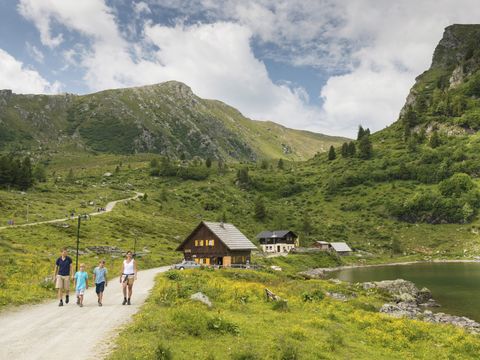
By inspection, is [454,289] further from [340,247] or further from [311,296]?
[340,247]

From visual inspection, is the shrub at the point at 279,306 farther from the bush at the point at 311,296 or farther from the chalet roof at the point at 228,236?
the chalet roof at the point at 228,236

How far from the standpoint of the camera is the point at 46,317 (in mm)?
21172

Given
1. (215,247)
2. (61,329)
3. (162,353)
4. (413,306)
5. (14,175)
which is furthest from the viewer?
(14,175)

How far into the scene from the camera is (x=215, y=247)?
274 ft

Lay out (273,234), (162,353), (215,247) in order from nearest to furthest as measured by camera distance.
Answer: (162,353) < (215,247) < (273,234)

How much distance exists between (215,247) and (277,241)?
62771 mm

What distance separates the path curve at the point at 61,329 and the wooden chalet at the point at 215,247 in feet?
182

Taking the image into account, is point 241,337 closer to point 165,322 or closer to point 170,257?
point 165,322

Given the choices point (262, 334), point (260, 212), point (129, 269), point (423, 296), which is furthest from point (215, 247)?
point (260, 212)

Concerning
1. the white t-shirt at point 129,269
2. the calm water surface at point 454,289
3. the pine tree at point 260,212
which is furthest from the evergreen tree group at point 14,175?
the white t-shirt at point 129,269

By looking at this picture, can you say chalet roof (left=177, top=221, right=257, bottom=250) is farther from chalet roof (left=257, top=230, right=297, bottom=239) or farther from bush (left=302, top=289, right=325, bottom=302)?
chalet roof (left=257, top=230, right=297, bottom=239)

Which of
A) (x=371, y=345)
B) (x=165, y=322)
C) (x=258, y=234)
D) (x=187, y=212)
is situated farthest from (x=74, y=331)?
(x=187, y=212)

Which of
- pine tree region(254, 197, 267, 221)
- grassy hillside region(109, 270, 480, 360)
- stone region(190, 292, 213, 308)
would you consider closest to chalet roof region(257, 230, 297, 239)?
pine tree region(254, 197, 267, 221)

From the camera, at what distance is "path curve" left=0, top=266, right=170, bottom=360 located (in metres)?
14.5
